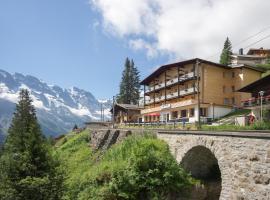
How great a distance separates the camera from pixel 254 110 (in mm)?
45812

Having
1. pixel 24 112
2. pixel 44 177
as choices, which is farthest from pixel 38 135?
pixel 24 112

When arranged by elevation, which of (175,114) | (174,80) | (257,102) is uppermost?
(174,80)

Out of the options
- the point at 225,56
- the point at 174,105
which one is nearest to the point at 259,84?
the point at 174,105

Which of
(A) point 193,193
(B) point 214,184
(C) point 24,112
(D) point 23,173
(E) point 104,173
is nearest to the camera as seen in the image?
(A) point 193,193

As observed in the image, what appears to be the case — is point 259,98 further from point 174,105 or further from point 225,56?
point 225,56

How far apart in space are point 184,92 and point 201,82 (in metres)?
4.70

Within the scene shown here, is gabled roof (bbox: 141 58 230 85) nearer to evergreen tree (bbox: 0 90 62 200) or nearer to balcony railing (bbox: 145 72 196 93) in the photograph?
balcony railing (bbox: 145 72 196 93)

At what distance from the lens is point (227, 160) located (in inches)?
892

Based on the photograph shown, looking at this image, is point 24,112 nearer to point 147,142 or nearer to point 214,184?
point 147,142

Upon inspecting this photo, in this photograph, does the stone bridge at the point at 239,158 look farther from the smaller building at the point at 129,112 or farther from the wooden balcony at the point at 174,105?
the smaller building at the point at 129,112

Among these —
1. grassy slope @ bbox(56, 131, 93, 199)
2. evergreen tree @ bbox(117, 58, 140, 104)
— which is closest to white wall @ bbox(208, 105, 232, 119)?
grassy slope @ bbox(56, 131, 93, 199)

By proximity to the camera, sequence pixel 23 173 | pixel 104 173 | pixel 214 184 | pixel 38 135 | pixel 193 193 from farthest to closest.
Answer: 1. pixel 38 135
2. pixel 23 173
3. pixel 104 173
4. pixel 214 184
5. pixel 193 193

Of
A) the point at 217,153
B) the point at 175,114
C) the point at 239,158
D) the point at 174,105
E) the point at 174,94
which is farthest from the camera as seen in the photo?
the point at 174,94

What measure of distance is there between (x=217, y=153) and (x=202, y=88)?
37.6 metres
